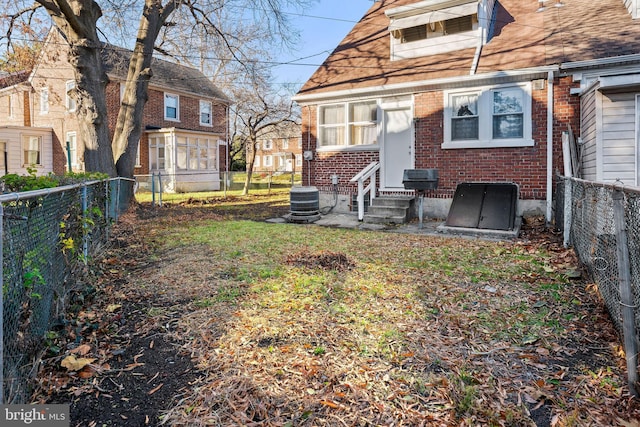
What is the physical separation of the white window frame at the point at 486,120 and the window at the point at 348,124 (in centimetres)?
197

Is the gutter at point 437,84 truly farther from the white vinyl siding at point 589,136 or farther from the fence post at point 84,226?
the fence post at point 84,226

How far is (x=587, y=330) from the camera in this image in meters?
3.45

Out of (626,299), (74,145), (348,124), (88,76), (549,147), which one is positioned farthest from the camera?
(74,145)

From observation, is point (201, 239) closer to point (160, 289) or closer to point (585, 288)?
point (160, 289)

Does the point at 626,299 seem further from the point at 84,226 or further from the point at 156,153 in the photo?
the point at 156,153

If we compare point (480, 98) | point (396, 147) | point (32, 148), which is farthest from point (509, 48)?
point (32, 148)

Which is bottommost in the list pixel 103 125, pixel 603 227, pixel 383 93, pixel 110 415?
pixel 110 415

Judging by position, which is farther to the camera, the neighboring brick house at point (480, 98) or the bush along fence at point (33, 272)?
the neighboring brick house at point (480, 98)

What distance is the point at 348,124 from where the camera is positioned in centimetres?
1134

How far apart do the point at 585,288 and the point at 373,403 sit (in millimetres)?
3245

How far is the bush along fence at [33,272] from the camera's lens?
2359 millimetres

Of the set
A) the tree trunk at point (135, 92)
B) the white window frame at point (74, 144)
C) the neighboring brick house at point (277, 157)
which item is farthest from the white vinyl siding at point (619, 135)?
the neighboring brick house at point (277, 157)

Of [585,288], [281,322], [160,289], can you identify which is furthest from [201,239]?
[585,288]

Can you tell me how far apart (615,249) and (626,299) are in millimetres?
811
